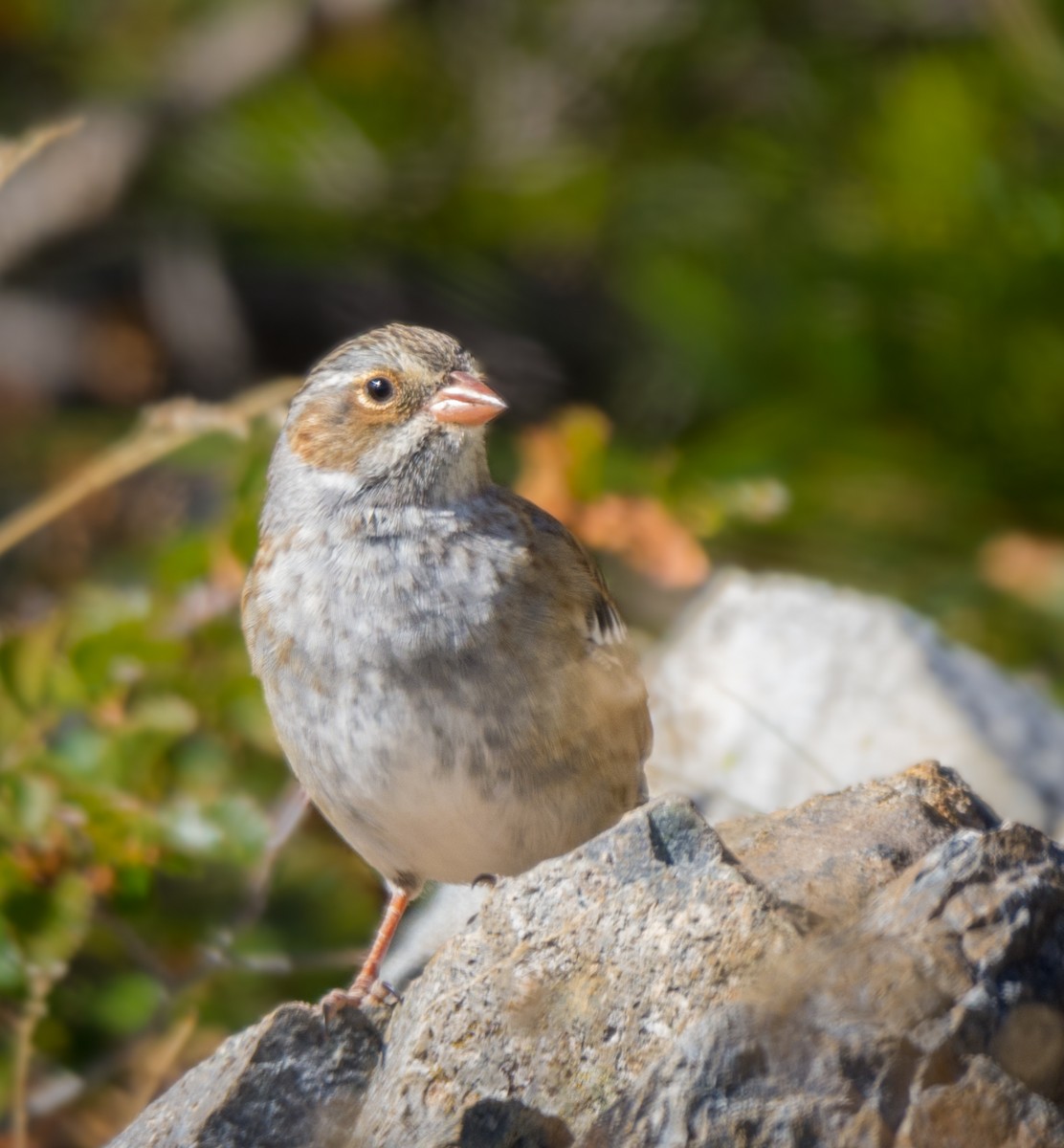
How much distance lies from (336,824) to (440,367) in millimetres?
811

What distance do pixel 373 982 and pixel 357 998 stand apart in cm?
25

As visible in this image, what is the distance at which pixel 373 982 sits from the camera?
8.57 ft

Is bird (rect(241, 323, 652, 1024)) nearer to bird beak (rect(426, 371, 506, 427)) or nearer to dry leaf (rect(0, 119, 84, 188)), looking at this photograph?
bird beak (rect(426, 371, 506, 427))

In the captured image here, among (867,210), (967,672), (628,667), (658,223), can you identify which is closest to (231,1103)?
(628,667)

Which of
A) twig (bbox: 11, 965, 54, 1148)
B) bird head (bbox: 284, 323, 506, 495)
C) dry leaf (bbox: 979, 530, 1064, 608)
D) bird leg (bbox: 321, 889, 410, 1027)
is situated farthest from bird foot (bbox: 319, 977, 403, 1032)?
dry leaf (bbox: 979, 530, 1064, 608)

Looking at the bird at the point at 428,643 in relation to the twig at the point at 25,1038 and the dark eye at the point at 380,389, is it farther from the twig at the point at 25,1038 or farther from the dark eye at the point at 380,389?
the twig at the point at 25,1038

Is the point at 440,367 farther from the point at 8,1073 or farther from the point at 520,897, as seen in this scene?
the point at 8,1073

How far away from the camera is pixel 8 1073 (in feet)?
12.3

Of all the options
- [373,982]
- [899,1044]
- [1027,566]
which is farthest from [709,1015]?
[1027,566]

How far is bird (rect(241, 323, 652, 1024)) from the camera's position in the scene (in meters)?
2.66

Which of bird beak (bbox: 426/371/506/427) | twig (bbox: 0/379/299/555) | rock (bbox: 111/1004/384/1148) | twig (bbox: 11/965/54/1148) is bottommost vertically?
twig (bbox: 11/965/54/1148)

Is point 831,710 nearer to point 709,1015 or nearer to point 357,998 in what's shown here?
point 357,998

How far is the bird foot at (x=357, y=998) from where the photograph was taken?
2.18m

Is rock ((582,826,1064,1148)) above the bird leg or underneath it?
above
